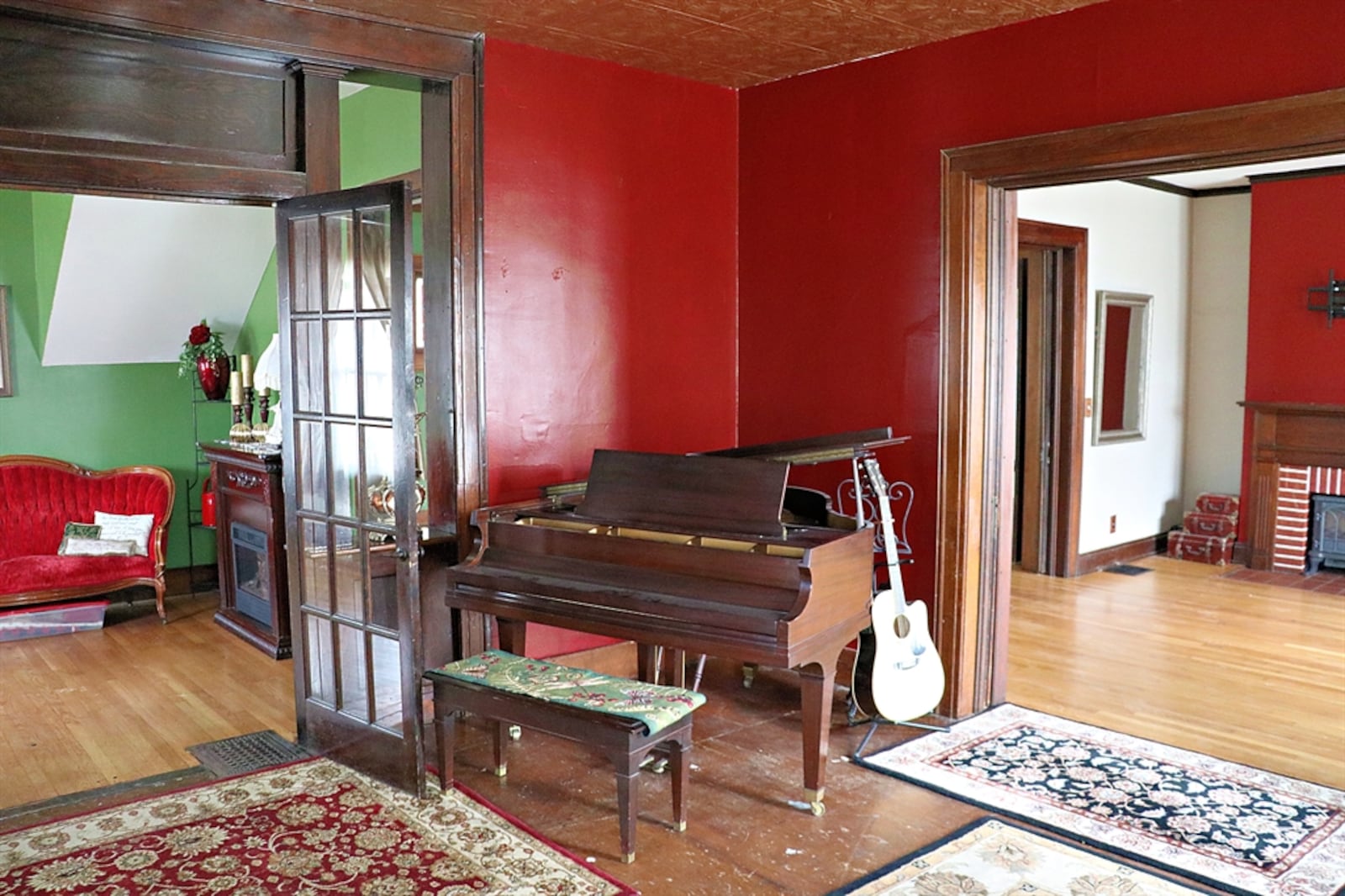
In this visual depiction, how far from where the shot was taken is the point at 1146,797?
3.72m

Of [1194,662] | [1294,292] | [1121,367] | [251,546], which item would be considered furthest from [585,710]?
[1294,292]

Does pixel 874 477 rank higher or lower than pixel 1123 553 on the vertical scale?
higher

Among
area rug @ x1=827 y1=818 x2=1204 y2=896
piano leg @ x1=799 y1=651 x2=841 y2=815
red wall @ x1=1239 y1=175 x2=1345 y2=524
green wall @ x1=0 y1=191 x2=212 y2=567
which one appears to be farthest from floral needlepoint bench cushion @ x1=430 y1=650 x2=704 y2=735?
red wall @ x1=1239 y1=175 x2=1345 y2=524

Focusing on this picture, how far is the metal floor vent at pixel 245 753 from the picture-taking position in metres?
4.06

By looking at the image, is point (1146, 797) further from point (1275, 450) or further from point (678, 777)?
point (1275, 450)

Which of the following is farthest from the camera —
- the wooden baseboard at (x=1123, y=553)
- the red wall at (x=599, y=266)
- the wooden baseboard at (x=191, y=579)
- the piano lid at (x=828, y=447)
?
the wooden baseboard at (x=1123, y=553)

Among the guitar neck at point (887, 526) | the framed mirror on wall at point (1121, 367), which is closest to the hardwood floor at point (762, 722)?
the guitar neck at point (887, 526)

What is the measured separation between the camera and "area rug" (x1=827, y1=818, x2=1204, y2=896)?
3.09 meters

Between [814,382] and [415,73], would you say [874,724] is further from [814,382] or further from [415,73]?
[415,73]

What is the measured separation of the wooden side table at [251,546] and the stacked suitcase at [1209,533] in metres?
6.13

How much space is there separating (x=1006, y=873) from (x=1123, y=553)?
206 inches

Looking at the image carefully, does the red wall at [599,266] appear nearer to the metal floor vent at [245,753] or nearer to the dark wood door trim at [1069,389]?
the metal floor vent at [245,753]

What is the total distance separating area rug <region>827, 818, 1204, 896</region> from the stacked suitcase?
17.0 ft

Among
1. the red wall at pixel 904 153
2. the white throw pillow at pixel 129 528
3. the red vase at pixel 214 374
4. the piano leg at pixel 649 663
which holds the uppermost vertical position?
the red wall at pixel 904 153
